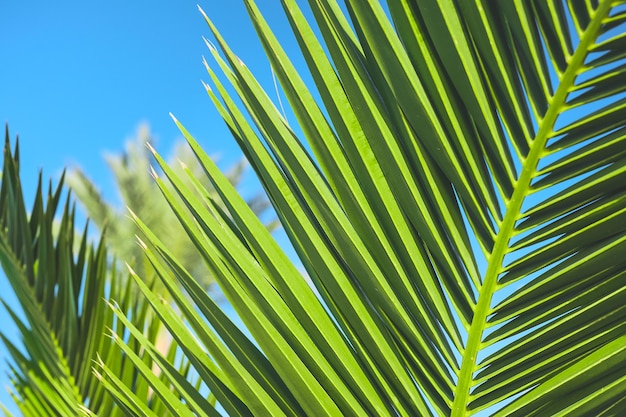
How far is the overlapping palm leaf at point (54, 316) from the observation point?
1646 millimetres

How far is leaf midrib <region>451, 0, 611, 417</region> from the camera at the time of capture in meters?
0.68

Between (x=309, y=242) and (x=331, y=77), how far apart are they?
0.22m

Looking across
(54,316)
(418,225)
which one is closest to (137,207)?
(54,316)

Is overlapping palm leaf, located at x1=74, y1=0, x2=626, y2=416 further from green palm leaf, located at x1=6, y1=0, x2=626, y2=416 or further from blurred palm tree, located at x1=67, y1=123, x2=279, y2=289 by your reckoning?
blurred palm tree, located at x1=67, y1=123, x2=279, y2=289

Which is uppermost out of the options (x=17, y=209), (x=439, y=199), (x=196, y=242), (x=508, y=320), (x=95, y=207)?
(x=95, y=207)

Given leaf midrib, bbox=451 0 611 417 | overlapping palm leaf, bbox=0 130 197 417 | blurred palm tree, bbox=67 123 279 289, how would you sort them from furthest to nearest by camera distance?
blurred palm tree, bbox=67 123 279 289
overlapping palm leaf, bbox=0 130 197 417
leaf midrib, bbox=451 0 611 417

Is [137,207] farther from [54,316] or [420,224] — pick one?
[420,224]

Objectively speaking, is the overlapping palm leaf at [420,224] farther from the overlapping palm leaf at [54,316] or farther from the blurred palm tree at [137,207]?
the blurred palm tree at [137,207]

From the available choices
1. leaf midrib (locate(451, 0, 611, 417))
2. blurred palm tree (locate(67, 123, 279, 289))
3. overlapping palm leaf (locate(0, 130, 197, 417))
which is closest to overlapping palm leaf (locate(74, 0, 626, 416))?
leaf midrib (locate(451, 0, 611, 417))

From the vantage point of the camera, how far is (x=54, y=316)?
5.71 feet

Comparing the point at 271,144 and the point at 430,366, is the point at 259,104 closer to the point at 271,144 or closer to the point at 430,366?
the point at 271,144

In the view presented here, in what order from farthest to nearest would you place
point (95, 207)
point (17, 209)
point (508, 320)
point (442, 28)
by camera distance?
1. point (95, 207)
2. point (17, 209)
3. point (508, 320)
4. point (442, 28)

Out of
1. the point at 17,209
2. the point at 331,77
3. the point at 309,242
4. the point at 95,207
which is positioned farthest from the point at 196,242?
the point at 95,207

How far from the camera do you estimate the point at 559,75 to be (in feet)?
2.30
